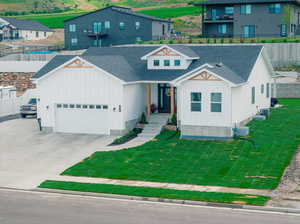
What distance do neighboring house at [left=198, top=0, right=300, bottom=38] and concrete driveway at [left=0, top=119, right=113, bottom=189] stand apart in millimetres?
40351

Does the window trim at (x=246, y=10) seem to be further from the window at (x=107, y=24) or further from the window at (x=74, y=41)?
the window at (x=74, y=41)

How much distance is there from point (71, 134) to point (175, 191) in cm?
1363

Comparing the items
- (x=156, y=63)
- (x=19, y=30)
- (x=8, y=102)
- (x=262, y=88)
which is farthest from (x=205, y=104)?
(x=19, y=30)

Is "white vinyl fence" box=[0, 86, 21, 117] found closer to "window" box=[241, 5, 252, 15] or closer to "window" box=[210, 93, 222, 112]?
"window" box=[210, 93, 222, 112]

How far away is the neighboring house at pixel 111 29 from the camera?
7700 cm

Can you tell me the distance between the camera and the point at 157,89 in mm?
35750

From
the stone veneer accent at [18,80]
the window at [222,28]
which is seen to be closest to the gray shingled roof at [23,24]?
the window at [222,28]

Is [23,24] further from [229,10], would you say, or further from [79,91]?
Result: [79,91]

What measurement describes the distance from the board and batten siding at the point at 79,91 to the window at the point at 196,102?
14.6 ft

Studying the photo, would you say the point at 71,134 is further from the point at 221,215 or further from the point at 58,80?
the point at 221,215

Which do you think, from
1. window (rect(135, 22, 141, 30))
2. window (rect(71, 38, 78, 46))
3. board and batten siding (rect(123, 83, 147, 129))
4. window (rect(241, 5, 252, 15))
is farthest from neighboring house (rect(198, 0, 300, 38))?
board and batten siding (rect(123, 83, 147, 129))

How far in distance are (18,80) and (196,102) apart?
1174 inches

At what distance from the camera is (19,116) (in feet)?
139

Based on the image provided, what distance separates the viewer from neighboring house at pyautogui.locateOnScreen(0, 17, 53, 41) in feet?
342
